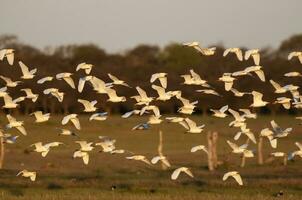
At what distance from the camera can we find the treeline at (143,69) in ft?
179

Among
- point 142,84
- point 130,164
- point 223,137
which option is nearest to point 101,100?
point 142,84

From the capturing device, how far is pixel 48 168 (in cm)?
2889

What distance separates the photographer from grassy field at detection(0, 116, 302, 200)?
854 inches

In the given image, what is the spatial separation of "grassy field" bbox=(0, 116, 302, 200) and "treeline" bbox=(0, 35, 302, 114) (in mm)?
3924

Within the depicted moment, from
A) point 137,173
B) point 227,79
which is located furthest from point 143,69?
point 227,79

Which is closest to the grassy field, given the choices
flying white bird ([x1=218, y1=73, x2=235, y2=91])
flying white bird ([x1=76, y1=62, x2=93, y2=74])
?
flying white bird ([x1=218, y1=73, x2=235, y2=91])

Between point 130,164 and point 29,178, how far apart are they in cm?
735

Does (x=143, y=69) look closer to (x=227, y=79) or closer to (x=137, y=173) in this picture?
(x=137, y=173)

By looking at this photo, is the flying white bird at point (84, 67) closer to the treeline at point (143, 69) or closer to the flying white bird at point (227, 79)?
the flying white bird at point (227, 79)

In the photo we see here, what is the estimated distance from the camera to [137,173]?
1065 inches

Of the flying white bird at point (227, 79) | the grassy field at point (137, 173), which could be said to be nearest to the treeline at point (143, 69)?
the grassy field at point (137, 173)

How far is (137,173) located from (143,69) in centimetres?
3934

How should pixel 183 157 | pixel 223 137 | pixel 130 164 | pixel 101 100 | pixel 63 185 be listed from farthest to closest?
pixel 101 100 < pixel 223 137 < pixel 183 157 < pixel 130 164 < pixel 63 185

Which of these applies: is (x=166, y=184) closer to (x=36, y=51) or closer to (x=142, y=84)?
(x=142, y=84)
